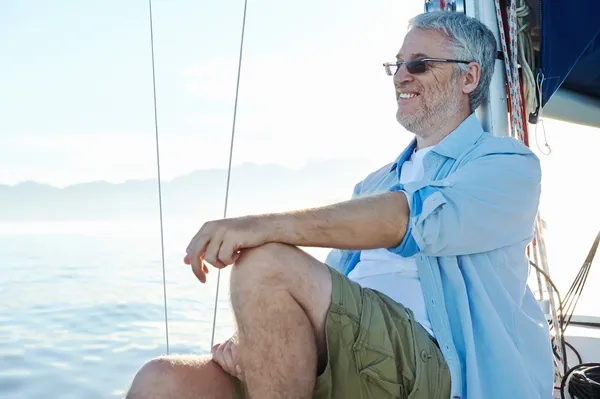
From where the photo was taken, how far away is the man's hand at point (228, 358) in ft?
5.65

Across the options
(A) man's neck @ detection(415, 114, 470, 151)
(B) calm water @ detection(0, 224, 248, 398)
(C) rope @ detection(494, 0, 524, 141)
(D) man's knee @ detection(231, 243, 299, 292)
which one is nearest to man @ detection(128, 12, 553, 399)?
(D) man's knee @ detection(231, 243, 299, 292)

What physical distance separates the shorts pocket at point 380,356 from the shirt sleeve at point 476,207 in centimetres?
20

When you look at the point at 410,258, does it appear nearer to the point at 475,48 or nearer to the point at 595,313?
the point at 475,48

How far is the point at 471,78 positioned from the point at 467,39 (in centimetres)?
13

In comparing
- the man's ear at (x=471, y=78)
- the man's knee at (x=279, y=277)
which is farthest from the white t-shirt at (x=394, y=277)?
the man's ear at (x=471, y=78)

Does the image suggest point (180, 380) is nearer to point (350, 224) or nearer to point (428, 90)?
point (350, 224)

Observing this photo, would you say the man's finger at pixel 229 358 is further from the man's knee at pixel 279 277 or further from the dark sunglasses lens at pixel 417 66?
the dark sunglasses lens at pixel 417 66

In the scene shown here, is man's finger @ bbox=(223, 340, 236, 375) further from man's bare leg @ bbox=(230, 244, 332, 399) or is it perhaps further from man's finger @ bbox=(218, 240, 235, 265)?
man's finger @ bbox=(218, 240, 235, 265)

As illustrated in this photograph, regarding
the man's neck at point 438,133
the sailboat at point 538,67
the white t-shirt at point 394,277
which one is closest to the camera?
the white t-shirt at point 394,277

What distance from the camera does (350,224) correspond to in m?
1.63

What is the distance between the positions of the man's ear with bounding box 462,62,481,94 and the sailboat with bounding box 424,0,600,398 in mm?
302

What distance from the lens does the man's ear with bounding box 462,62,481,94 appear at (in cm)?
239

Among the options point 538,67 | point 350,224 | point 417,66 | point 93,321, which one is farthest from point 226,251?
point 93,321

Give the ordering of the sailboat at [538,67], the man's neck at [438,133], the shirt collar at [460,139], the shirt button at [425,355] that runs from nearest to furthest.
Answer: the shirt button at [425,355] → the shirt collar at [460,139] → the man's neck at [438,133] → the sailboat at [538,67]
